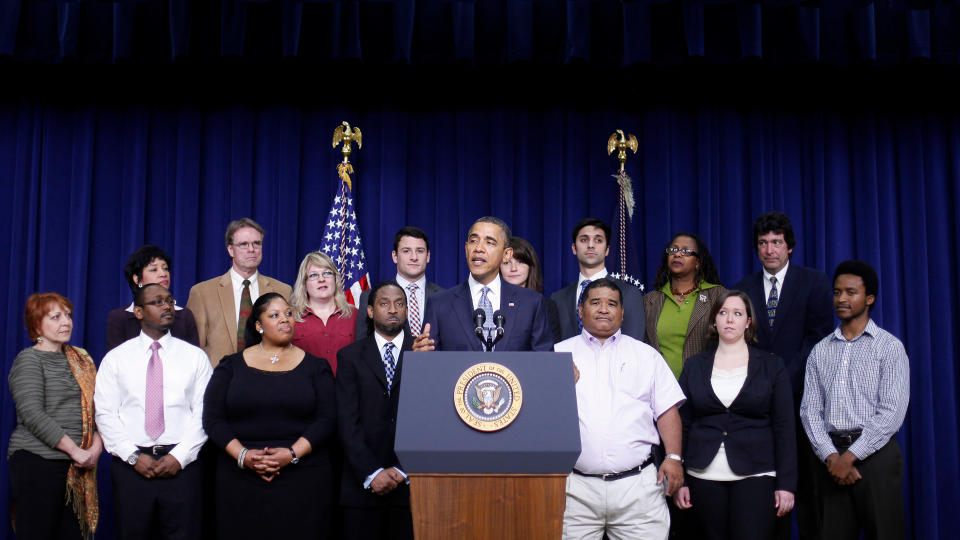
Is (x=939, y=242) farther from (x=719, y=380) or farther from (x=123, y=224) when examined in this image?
(x=123, y=224)

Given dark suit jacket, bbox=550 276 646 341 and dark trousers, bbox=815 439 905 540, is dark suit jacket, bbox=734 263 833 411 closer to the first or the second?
dark trousers, bbox=815 439 905 540

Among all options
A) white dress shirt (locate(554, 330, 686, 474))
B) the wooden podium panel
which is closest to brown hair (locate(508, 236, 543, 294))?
white dress shirt (locate(554, 330, 686, 474))

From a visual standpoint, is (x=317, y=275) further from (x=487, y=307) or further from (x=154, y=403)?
(x=487, y=307)

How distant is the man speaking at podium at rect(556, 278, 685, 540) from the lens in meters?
3.64

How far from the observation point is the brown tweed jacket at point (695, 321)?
4.34 metres

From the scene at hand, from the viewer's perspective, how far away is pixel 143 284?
445cm

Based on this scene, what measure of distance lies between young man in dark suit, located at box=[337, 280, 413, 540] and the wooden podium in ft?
3.75

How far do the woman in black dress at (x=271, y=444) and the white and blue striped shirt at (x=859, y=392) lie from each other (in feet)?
7.70

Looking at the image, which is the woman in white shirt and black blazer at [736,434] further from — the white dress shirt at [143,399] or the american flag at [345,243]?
the american flag at [345,243]

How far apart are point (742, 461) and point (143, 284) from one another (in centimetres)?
310

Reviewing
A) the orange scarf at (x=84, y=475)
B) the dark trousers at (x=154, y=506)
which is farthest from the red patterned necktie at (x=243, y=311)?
the dark trousers at (x=154, y=506)

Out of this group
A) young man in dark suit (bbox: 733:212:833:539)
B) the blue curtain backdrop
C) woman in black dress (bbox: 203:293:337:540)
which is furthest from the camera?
the blue curtain backdrop

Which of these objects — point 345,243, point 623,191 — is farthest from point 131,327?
point 623,191

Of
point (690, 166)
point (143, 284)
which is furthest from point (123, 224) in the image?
point (690, 166)
